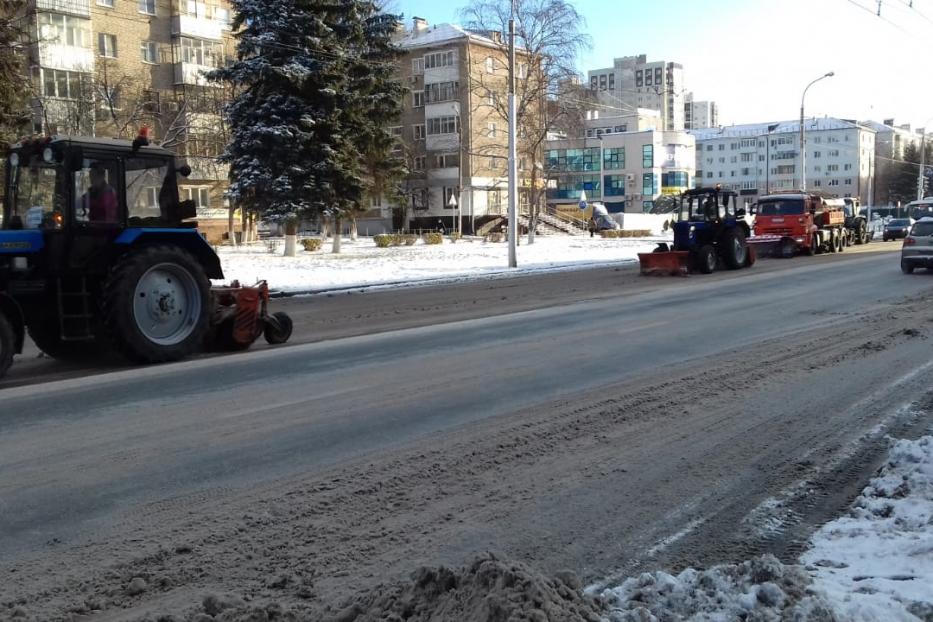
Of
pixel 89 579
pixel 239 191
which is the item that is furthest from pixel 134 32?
pixel 89 579

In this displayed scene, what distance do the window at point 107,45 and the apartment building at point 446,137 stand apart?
865 inches

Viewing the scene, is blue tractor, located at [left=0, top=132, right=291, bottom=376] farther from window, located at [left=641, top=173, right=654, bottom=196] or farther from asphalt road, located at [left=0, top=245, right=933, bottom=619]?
window, located at [left=641, top=173, right=654, bottom=196]

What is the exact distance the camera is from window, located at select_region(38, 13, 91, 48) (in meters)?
43.5

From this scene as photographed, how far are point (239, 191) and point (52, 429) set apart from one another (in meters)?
27.9

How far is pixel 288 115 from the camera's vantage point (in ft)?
109

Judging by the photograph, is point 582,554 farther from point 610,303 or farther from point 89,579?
point 610,303

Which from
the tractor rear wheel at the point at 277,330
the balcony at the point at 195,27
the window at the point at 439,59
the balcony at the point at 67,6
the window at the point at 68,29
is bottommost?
the tractor rear wheel at the point at 277,330

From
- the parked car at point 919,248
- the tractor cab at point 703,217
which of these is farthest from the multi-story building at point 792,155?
the parked car at point 919,248

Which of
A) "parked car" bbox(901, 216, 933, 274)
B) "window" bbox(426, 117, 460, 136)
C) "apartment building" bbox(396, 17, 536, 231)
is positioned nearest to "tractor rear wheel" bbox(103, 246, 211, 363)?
"parked car" bbox(901, 216, 933, 274)

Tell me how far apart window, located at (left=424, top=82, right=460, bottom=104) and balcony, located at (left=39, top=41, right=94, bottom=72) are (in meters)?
29.4

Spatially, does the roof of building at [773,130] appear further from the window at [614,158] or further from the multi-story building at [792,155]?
the window at [614,158]

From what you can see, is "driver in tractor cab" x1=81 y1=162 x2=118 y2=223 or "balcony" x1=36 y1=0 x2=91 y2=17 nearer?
"driver in tractor cab" x1=81 y1=162 x2=118 y2=223

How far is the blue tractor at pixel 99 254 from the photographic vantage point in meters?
9.02

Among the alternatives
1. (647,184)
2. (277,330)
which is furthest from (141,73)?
(647,184)
